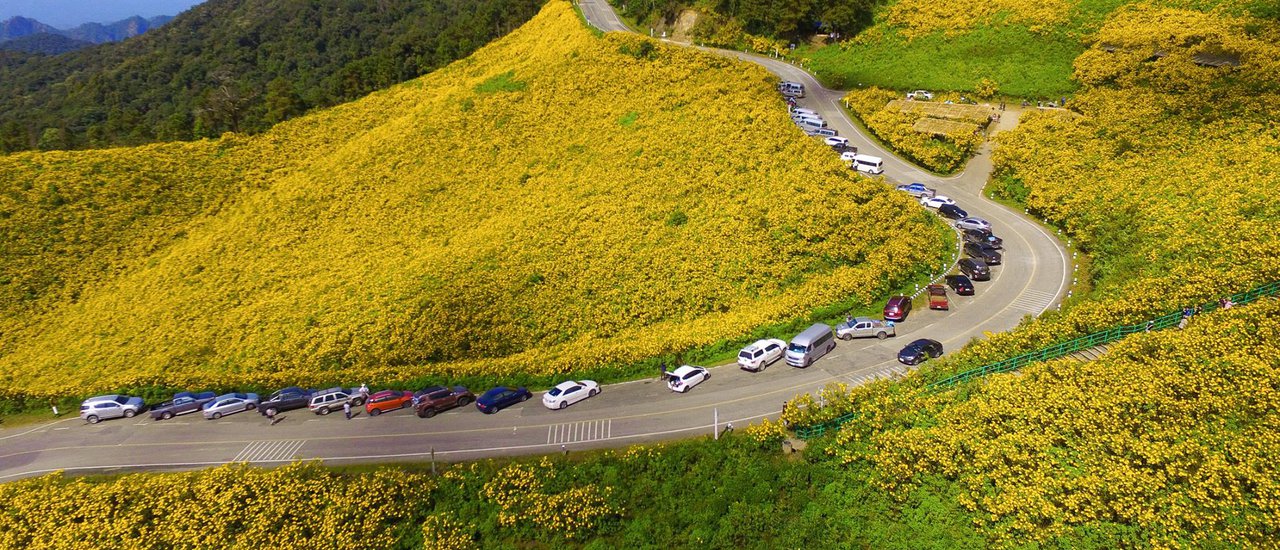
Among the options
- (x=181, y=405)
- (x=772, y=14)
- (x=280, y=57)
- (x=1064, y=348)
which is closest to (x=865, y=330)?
(x=1064, y=348)

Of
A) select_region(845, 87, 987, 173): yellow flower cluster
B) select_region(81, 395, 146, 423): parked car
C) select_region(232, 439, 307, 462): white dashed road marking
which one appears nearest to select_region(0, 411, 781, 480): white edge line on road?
select_region(232, 439, 307, 462): white dashed road marking

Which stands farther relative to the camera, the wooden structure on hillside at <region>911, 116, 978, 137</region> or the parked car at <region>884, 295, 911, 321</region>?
the wooden structure on hillside at <region>911, 116, 978, 137</region>

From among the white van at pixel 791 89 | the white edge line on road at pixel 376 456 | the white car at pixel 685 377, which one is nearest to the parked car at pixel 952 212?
the white van at pixel 791 89

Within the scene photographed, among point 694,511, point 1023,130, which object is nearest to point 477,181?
point 694,511

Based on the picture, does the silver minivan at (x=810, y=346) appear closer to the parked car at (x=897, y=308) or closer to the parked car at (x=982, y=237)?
the parked car at (x=897, y=308)

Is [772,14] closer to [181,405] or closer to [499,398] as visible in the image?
[499,398]

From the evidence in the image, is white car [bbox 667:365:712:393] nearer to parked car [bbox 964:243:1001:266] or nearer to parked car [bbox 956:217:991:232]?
parked car [bbox 964:243:1001:266]
